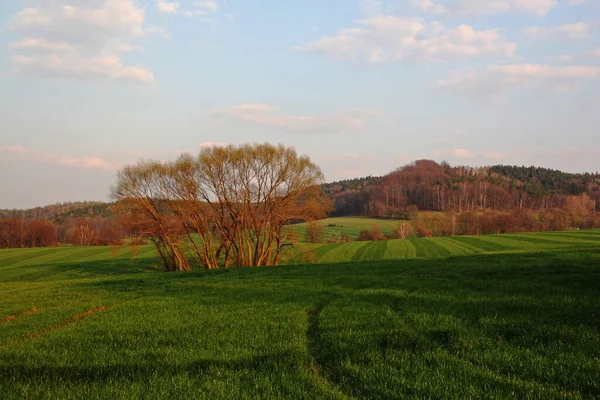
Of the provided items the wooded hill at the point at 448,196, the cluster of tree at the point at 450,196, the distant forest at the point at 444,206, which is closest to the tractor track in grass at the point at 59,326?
the distant forest at the point at 444,206

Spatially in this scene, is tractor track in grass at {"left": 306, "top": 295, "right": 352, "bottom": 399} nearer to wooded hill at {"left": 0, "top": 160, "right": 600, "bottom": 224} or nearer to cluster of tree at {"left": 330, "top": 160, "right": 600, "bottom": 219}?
wooded hill at {"left": 0, "top": 160, "right": 600, "bottom": 224}

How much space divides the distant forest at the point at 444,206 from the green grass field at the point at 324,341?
2361 inches

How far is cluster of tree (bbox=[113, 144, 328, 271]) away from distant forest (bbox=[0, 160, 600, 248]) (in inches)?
1241

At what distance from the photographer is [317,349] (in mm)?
8070

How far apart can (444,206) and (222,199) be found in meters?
113

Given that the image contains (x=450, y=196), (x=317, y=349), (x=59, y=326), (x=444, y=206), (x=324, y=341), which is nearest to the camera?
(x=317, y=349)

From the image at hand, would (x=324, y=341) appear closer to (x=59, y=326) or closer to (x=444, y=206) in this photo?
(x=59, y=326)

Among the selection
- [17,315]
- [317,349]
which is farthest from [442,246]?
[317,349]

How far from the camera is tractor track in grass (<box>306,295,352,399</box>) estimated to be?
6.05 meters

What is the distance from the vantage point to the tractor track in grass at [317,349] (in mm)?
6051

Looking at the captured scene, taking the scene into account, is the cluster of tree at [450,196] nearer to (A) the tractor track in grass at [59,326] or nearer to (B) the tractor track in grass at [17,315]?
(B) the tractor track in grass at [17,315]

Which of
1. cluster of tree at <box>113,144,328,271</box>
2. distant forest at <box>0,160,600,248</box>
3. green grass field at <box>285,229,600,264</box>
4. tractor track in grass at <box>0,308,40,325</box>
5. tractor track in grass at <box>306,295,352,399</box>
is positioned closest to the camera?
tractor track in grass at <box>306,295,352,399</box>

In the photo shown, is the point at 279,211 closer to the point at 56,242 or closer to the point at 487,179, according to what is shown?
the point at 56,242

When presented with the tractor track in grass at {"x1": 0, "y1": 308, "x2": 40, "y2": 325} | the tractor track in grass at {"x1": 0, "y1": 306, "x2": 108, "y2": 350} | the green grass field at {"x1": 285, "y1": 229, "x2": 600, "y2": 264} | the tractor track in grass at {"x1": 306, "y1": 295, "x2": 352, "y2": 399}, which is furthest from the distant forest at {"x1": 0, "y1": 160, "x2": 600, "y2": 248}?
the tractor track in grass at {"x1": 306, "y1": 295, "x2": 352, "y2": 399}
